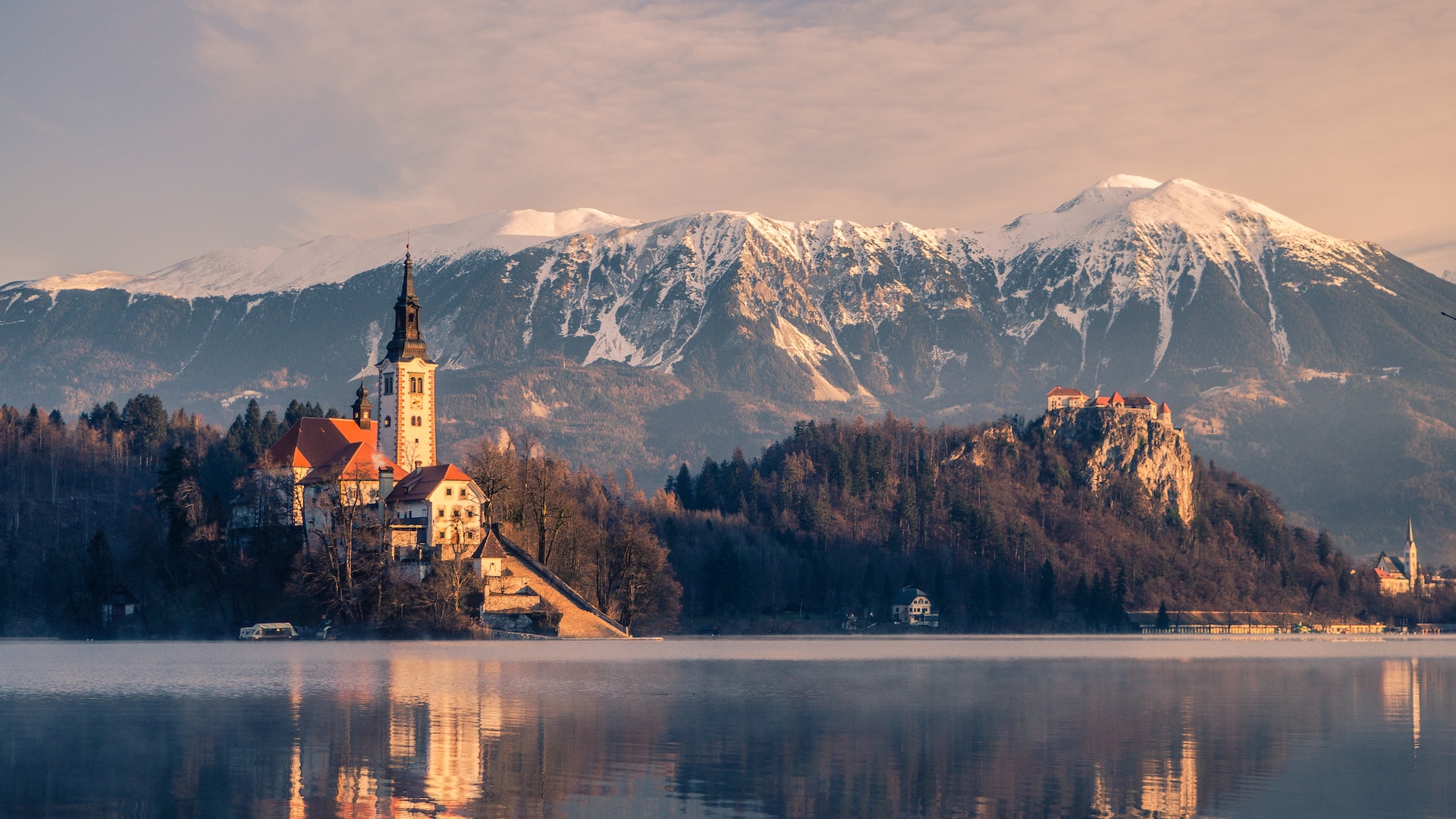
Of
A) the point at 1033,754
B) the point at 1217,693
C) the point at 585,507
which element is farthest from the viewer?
the point at 585,507

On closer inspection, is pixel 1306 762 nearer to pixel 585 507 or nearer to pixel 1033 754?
pixel 1033 754

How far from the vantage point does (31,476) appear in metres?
191

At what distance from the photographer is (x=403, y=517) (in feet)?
466

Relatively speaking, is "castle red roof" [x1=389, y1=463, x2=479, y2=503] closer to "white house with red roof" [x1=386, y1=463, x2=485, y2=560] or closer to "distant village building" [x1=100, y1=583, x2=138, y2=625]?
"white house with red roof" [x1=386, y1=463, x2=485, y2=560]

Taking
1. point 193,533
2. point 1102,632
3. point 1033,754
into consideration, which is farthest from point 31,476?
point 1033,754

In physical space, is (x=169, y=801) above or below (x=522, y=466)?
below

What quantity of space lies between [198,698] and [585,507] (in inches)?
4673

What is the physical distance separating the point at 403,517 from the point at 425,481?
3.87m

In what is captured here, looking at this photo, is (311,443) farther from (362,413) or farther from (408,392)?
(362,413)

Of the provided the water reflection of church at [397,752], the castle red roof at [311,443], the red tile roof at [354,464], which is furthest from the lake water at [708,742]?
the castle red roof at [311,443]

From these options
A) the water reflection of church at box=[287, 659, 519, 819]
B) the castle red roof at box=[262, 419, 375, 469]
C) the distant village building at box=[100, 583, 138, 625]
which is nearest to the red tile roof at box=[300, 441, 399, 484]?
the castle red roof at box=[262, 419, 375, 469]

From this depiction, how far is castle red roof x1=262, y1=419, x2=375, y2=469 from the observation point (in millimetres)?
147875

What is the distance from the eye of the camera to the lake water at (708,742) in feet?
113

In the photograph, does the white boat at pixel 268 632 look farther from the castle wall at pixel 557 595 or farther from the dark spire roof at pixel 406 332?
the dark spire roof at pixel 406 332
